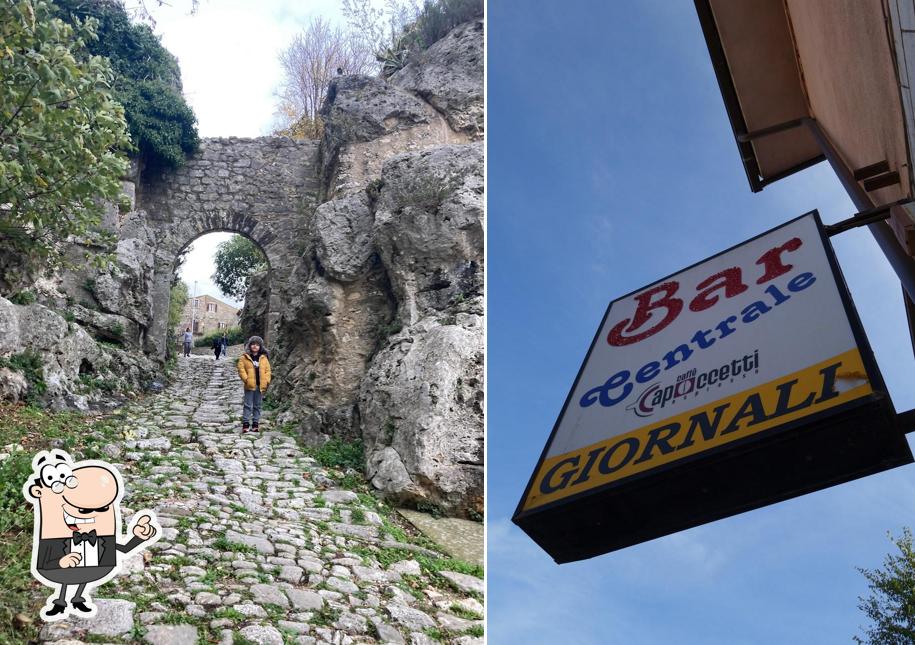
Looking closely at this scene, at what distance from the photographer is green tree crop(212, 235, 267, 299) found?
26484mm

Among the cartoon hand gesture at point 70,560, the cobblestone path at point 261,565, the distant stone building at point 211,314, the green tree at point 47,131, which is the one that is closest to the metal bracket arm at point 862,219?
the cobblestone path at point 261,565

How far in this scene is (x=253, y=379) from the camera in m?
10.1

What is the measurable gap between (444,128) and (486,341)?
7.32 metres

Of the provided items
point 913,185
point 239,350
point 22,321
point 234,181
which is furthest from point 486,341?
point 239,350

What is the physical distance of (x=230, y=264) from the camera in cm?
2678

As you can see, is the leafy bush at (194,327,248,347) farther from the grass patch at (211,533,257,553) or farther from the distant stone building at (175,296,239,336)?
the grass patch at (211,533,257,553)

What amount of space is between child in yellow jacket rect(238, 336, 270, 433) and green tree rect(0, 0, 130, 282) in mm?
2555

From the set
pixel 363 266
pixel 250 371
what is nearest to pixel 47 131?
pixel 250 371

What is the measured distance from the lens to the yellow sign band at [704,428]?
2.06 metres

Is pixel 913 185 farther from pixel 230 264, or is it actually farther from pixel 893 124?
pixel 230 264

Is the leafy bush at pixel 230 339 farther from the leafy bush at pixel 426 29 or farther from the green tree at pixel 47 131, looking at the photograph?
the green tree at pixel 47 131

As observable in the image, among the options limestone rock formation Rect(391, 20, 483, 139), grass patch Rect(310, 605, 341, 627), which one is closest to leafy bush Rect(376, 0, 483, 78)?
limestone rock formation Rect(391, 20, 483, 139)

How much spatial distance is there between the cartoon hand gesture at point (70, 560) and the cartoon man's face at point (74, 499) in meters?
0.13

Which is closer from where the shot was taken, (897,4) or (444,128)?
(897,4)
